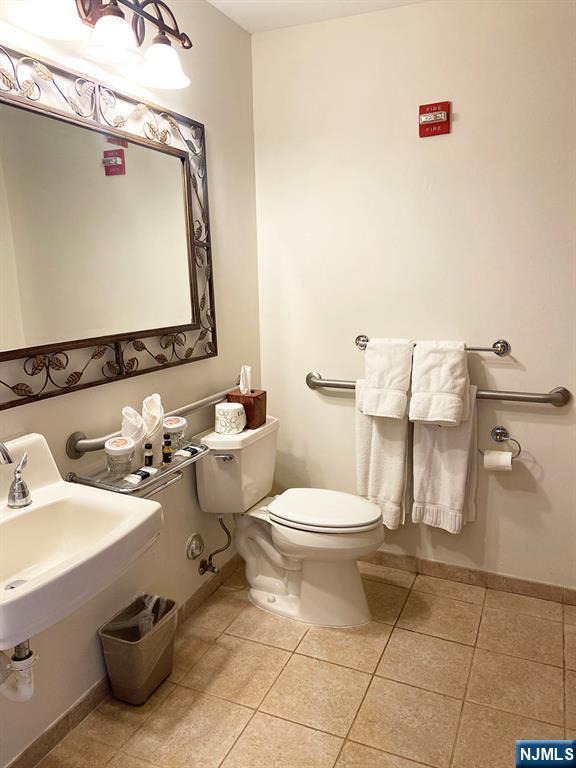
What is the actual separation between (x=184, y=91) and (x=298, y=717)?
214cm

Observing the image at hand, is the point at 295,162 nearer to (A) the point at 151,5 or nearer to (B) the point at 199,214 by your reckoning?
(B) the point at 199,214

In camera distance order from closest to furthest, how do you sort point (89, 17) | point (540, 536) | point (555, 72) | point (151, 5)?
point (89, 17)
point (151, 5)
point (555, 72)
point (540, 536)

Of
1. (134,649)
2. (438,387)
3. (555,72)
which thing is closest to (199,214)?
(438,387)

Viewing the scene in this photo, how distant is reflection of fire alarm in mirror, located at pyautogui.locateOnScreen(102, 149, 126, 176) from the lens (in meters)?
1.69

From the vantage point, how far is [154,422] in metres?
1.77

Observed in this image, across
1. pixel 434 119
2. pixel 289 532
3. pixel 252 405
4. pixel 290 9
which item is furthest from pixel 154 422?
pixel 290 9

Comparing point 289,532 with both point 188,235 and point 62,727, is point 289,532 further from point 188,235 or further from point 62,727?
point 188,235

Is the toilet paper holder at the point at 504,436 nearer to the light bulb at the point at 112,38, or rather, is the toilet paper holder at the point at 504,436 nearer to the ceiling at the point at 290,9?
the ceiling at the point at 290,9

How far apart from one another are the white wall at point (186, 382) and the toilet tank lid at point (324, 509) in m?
0.38

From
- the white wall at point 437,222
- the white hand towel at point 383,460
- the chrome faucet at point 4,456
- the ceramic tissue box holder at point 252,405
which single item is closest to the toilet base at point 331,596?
the white hand towel at point 383,460

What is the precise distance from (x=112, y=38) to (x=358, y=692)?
2059mm

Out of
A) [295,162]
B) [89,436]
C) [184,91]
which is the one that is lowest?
[89,436]

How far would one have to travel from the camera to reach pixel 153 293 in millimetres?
1918

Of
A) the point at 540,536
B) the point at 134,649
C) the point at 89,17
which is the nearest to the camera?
the point at 89,17
